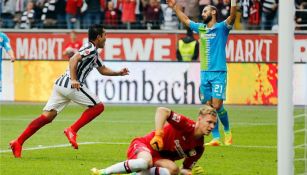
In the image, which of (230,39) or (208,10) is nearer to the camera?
(208,10)

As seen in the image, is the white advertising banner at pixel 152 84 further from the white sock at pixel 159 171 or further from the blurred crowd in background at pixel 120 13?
the white sock at pixel 159 171

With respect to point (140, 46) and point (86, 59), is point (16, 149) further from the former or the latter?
Answer: point (140, 46)

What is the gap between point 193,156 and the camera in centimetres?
1183

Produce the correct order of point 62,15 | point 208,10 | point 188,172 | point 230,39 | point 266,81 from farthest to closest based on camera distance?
point 62,15 < point 230,39 < point 266,81 < point 208,10 < point 188,172

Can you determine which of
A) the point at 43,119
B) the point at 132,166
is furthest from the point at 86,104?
the point at 132,166

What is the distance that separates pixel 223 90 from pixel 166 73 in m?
10.4

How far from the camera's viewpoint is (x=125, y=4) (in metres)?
32.2

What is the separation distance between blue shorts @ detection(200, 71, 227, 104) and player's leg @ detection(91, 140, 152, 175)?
17.9 ft

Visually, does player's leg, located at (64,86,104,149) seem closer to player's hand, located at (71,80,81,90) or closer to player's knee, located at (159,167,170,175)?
player's hand, located at (71,80,81,90)

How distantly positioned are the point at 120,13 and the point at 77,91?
16742 mm

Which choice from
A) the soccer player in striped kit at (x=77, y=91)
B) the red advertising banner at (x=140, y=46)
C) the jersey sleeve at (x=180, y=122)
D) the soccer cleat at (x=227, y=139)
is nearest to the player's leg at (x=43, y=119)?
the soccer player in striped kit at (x=77, y=91)

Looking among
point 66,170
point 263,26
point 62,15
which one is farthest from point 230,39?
point 66,170

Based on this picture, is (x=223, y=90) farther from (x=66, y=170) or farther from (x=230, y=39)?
(x=230, y=39)

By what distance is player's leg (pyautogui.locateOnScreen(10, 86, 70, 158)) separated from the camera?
605 inches
